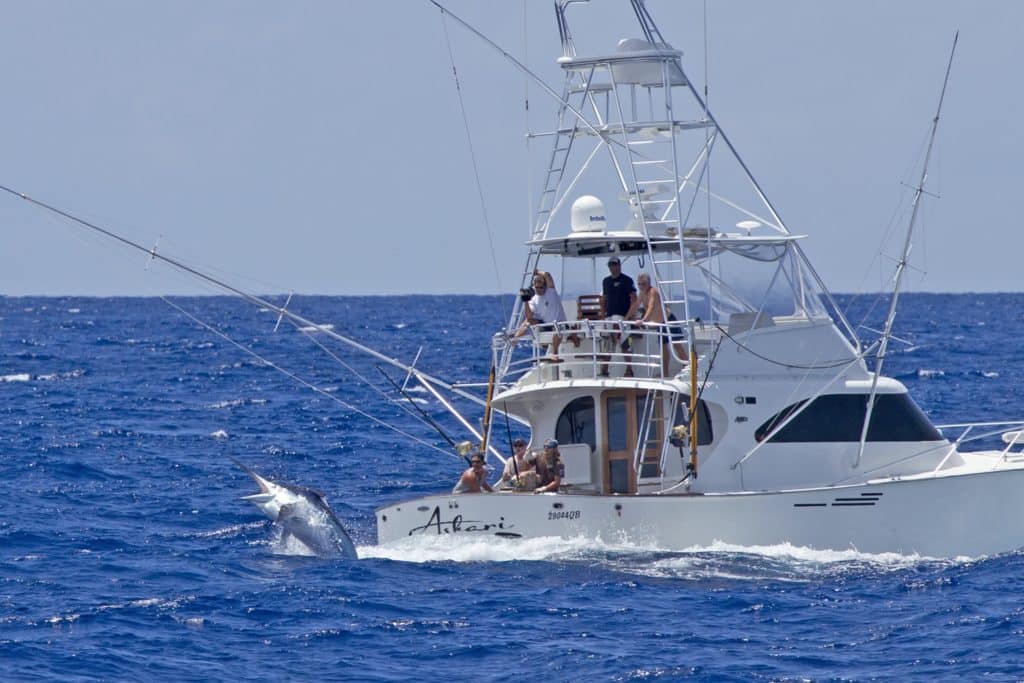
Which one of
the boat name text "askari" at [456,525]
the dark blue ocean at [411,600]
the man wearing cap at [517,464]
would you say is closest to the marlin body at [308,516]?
the dark blue ocean at [411,600]

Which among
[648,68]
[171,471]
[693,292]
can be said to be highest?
[648,68]

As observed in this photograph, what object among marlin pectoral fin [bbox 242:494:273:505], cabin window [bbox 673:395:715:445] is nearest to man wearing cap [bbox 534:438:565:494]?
cabin window [bbox 673:395:715:445]

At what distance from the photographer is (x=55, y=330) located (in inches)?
3529

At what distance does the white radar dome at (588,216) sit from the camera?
65.6 feet

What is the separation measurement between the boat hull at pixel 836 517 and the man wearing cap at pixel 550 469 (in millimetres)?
453

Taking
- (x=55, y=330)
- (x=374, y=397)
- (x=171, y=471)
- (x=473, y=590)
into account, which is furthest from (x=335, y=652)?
(x=55, y=330)

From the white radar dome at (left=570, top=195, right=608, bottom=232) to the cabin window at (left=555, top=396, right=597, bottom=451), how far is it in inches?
78.7

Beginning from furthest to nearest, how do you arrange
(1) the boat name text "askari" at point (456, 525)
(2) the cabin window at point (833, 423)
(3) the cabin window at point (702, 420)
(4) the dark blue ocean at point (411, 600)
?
1. (3) the cabin window at point (702, 420)
2. (2) the cabin window at point (833, 423)
3. (1) the boat name text "askari" at point (456, 525)
4. (4) the dark blue ocean at point (411, 600)

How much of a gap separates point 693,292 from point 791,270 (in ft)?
3.92

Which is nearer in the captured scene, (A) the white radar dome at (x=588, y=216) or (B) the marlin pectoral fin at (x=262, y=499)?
(B) the marlin pectoral fin at (x=262, y=499)

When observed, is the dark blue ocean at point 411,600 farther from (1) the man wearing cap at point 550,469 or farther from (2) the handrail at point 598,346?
(2) the handrail at point 598,346

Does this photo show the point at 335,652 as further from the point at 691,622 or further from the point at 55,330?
the point at 55,330

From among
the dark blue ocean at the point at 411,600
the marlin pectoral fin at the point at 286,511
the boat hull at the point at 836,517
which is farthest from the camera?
the marlin pectoral fin at the point at 286,511

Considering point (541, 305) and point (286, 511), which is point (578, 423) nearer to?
point (541, 305)
